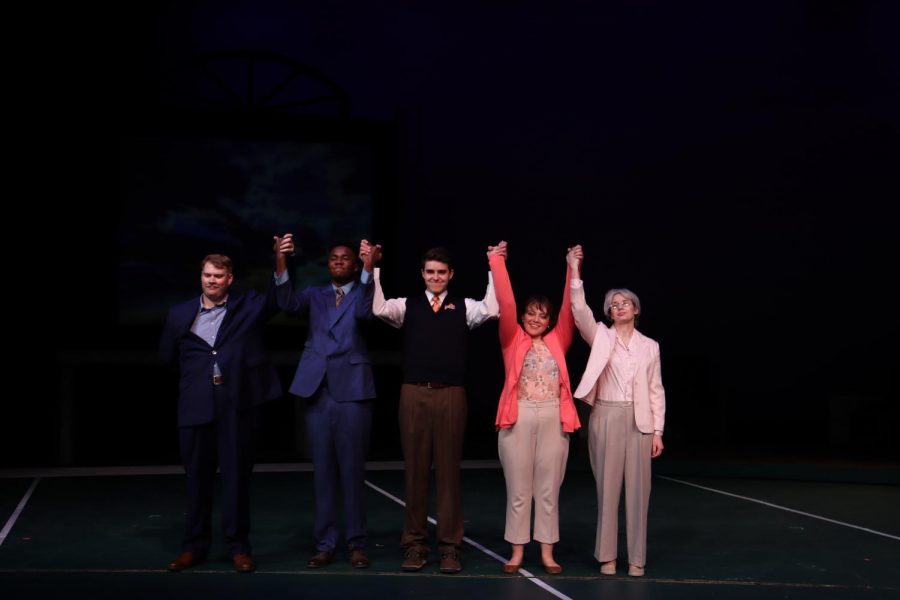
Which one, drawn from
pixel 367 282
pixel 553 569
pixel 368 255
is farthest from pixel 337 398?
pixel 553 569

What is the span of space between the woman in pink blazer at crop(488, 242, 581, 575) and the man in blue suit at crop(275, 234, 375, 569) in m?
0.66

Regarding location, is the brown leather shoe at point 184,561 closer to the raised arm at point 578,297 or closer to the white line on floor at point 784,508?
the raised arm at point 578,297

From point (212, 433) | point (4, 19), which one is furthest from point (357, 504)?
point (4, 19)

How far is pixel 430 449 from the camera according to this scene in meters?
5.23

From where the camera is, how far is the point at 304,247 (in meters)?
11.8

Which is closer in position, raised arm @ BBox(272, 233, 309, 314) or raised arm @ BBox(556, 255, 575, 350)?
raised arm @ BBox(272, 233, 309, 314)

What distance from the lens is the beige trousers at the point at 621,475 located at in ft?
16.9

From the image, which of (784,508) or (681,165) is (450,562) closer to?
(784,508)

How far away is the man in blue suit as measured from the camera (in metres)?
5.19

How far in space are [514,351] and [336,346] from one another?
0.86 meters

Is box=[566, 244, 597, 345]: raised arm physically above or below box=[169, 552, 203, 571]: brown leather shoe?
above

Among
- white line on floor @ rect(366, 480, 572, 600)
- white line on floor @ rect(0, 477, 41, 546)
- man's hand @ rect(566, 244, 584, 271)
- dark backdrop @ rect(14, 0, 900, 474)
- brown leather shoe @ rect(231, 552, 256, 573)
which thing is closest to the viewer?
white line on floor @ rect(366, 480, 572, 600)

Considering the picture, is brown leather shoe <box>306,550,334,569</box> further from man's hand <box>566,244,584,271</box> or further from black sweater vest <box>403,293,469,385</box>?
man's hand <box>566,244,584,271</box>

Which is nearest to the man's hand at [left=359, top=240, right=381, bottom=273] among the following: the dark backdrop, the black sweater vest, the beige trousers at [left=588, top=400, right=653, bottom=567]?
the black sweater vest
